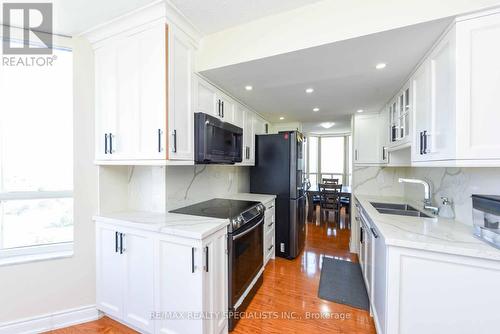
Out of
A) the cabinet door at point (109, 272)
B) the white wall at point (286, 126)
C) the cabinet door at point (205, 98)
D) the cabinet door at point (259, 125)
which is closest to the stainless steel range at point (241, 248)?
the cabinet door at point (109, 272)

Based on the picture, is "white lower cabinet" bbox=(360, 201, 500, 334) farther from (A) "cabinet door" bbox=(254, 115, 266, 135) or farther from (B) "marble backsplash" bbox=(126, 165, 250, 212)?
(A) "cabinet door" bbox=(254, 115, 266, 135)

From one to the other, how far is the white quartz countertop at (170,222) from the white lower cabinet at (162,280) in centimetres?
5

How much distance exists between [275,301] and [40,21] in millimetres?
3234

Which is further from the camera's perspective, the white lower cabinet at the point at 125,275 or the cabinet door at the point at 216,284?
the white lower cabinet at the point at 125,275

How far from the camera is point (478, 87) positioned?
1.18 m

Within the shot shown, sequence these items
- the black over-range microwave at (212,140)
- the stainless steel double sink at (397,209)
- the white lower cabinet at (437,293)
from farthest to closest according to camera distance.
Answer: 1. the stainless steel double sink at (397,209)
2. the black over-range microwave at (212,140)
3. the white lower cabinet at (437,293)

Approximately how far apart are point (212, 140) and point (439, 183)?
7.62 feet

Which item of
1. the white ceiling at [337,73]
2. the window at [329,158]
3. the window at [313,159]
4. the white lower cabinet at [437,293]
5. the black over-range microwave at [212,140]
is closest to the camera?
the white lower cabinet at [437,293]

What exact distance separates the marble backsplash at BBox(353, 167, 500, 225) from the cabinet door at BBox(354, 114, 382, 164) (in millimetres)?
182

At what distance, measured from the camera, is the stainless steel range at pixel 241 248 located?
1729 millimetres

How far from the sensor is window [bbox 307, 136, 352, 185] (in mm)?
6695

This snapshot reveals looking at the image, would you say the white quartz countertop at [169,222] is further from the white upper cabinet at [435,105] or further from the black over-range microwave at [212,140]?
the white upper cabinet at [435,105]

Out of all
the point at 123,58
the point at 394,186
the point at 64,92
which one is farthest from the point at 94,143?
the point at 394,186

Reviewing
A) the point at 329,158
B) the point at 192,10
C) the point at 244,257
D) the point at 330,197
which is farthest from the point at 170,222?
the point at 329,158
